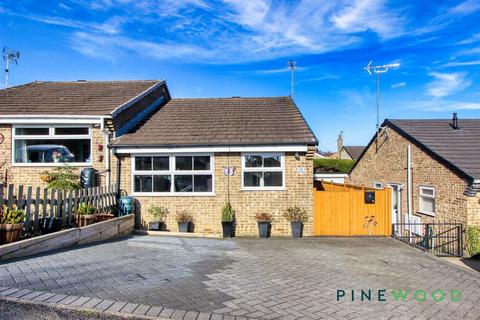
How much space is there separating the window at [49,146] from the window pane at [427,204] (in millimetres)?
13622

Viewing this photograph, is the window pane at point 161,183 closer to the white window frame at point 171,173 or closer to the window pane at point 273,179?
the white window frame at point 171,173

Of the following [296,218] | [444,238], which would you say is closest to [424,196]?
[444,238]

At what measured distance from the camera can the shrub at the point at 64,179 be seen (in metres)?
11.0

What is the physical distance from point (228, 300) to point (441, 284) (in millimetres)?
4384

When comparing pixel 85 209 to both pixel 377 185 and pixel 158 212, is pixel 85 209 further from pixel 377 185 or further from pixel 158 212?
pixel 377 185

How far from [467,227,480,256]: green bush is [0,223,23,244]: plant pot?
12.6 m

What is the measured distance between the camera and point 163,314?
4.08 m

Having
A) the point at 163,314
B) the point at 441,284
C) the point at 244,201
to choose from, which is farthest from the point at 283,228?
the point at 163,314

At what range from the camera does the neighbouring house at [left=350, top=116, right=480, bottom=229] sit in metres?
11.3

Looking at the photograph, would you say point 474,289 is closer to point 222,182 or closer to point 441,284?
point 441,284

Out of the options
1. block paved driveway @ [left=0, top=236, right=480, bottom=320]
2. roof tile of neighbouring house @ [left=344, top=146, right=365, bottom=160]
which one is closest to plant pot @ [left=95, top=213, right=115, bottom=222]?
block paved driveway @ [left=0, top=236, right=480, bottom=320]

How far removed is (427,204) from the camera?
13.8 meters

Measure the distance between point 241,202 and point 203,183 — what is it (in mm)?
1551

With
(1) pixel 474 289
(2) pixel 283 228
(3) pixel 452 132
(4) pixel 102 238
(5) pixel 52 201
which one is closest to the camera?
(1) pixel 474 289
